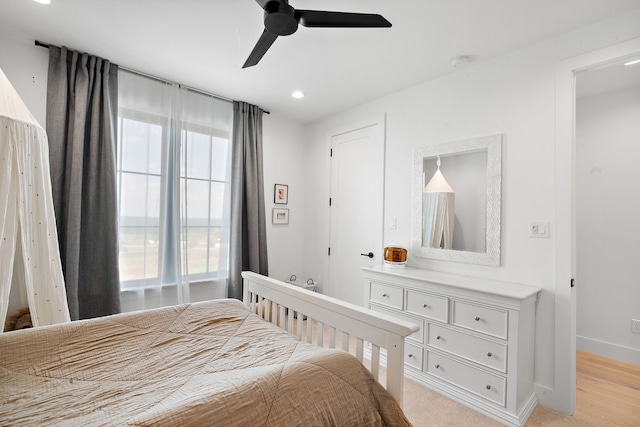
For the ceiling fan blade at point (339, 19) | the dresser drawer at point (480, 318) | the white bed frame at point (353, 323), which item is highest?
the ceiling fan blade at point (339, 19)

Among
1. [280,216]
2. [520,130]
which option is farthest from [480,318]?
[280,216]

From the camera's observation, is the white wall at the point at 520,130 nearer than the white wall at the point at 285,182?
Yes

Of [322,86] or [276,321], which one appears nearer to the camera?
[276,321]

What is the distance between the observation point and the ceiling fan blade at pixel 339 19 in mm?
1508

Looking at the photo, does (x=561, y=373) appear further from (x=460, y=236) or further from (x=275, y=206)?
(x=275, y=206)

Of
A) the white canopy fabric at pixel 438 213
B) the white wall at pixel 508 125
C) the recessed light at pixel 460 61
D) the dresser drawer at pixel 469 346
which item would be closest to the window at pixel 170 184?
the white wall at pixel 508 125

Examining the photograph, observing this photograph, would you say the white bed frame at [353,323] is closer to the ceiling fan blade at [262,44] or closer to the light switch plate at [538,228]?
the ceiling fan blade at [262,44]

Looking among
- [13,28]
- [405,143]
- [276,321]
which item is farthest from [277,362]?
[13,28]

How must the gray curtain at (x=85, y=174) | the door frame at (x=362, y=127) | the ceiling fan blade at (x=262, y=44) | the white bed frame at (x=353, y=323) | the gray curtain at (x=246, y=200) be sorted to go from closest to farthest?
1. the white bed frame at (x=353, y=323)
2. the ceiling fan blade at (x=262, y=44)
3. the gray curtain at (x=85, y=174)
4. the door frame at (x=362, y=127)
5. the gray curtain at (x=246, y=200)

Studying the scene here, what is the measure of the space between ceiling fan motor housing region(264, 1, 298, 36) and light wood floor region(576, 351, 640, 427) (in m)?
3.00

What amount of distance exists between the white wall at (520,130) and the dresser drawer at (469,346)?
0.40 metres

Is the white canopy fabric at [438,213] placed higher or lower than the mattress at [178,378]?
higher

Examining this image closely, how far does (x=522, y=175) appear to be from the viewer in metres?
2.25

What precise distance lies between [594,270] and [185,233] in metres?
4.07
